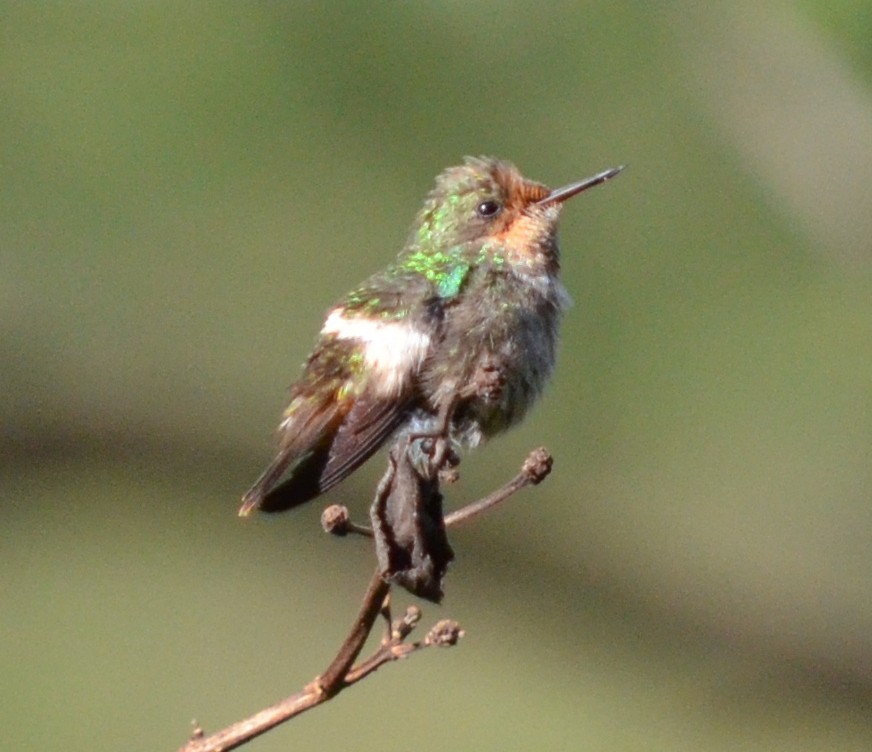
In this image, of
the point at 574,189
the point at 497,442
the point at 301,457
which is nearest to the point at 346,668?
the point at 301,457

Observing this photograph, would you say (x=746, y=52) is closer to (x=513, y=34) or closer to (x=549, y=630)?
(x=513, y=34)

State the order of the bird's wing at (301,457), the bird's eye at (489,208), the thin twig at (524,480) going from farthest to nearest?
the bird's eye at (489,208)
the bird's wing at (301,457)
the thin twig at (524,480)

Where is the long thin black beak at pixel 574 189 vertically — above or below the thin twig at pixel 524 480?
above

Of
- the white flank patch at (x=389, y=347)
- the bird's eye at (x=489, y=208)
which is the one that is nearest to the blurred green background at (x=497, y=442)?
the bird's eye at (x=489, y=208)

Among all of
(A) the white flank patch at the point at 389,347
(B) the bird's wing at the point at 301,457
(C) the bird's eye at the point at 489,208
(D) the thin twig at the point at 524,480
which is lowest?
(D) the thin twig at the point at 524,480

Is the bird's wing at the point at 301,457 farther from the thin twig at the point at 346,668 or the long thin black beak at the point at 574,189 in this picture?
the long thin black beak at the point at 574,189

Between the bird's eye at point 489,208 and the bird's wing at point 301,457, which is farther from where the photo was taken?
the bird's eye at point 489,208

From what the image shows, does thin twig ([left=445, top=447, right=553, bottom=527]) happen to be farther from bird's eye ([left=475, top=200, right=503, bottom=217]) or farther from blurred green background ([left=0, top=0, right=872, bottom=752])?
blurred green background ([left=0, top=0, right=872, bottom=752])

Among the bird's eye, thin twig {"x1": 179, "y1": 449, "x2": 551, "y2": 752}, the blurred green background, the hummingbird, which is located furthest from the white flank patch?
the blurred green background
